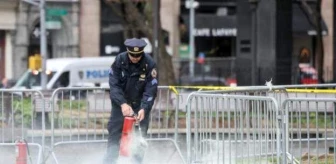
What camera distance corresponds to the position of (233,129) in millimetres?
10180

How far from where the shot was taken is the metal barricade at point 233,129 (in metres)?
9.84

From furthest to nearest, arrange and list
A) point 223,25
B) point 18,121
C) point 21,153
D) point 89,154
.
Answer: point 223,25
point 89,154
point 18,121
point 21,153

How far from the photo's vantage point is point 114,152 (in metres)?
11.2

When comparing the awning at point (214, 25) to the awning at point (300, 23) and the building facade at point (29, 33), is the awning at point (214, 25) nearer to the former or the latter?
the awning at point (300, 23)

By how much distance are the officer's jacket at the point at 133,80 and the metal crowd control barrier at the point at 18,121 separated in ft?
9.01

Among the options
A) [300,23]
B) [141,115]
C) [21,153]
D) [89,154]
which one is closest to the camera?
[141,115]

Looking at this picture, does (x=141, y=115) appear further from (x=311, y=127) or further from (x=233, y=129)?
(x=311, y=127)

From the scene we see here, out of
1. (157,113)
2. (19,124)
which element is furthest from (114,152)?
(157,113)

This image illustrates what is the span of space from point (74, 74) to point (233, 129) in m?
22.5

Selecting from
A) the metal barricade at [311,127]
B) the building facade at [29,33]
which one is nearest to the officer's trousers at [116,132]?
the metal barricade at [311,127]

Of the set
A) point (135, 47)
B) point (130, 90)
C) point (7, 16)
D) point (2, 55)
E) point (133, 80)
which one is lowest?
point (130, 90)

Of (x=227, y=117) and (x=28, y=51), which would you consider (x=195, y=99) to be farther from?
(x=28, y=51)

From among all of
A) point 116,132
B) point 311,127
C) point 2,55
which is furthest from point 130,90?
point 2,55

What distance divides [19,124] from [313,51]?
34.5 m
